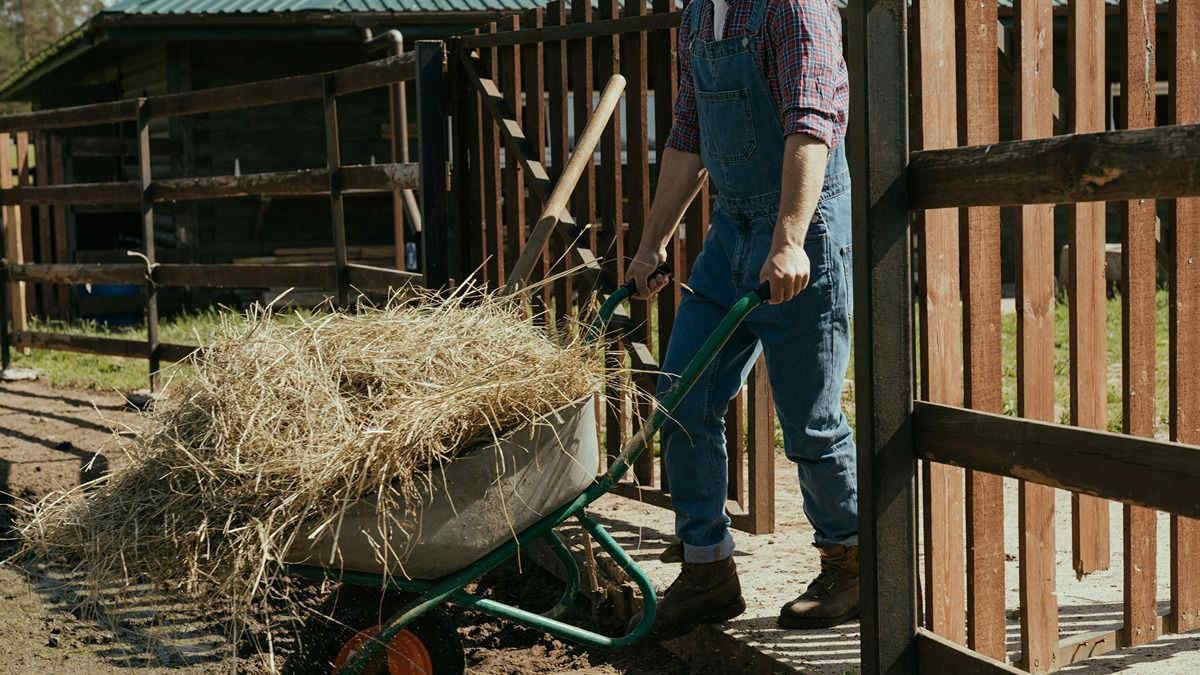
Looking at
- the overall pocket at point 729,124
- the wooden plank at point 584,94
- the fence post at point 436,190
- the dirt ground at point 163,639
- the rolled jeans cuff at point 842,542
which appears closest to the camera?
the overall pocket at point 729,124

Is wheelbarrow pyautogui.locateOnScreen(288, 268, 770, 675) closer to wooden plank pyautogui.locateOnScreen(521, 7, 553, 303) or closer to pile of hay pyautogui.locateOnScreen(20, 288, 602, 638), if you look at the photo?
pile of hay pyautogui.locateOnScreen(20, 288, 602, 638)

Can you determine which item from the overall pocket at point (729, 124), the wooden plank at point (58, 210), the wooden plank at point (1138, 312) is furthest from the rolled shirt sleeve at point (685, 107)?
the wooden plank at point (58, 210)

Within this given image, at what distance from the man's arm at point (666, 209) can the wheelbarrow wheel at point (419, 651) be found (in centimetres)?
102

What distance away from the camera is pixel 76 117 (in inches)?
332

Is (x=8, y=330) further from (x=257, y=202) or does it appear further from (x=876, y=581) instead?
(x=876, y=581)

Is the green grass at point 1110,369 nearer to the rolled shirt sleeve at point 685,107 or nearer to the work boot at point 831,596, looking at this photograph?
the work boot at point 831,596

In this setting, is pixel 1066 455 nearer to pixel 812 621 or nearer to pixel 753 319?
pixel 753 319

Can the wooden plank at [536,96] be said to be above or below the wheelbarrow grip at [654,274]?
above

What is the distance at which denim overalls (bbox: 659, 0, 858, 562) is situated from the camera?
10.2ft

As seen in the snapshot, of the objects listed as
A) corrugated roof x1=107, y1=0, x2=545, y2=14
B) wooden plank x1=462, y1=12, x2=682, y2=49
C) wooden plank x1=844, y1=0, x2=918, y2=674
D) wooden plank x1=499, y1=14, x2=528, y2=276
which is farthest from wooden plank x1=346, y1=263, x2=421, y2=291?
corrugated roof x1=107, y1=0, x2=545, y2=14

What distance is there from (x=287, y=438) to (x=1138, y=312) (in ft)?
6.16

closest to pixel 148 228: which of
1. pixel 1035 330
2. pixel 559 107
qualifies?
pixel 559 107

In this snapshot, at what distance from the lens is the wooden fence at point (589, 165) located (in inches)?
165

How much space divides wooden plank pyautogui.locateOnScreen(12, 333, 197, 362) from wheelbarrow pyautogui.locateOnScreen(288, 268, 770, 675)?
15.8 feet
